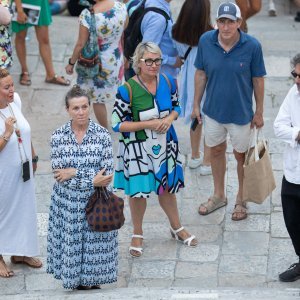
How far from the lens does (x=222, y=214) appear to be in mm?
8078

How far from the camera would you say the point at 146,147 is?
7.16m

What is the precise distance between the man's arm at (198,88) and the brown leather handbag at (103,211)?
1521 millimetres

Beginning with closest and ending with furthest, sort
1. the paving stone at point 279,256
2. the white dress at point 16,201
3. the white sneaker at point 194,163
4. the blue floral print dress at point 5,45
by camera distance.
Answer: the white dress at point 16,201, the paving stone at point 279,256, the white sneaker at point 194,163, the blue floral print dress at point 5,45

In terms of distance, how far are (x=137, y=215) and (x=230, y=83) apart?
1.29 meters

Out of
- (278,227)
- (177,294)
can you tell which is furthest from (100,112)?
(177,294)

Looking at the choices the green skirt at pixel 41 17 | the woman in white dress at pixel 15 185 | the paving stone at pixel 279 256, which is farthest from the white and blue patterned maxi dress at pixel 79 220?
the green skirt at pixel 41 17

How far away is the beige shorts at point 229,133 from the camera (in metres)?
7.66

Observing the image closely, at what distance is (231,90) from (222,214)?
3.96ft

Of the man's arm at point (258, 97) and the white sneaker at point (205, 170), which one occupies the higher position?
the man's arm at point (258, 97)

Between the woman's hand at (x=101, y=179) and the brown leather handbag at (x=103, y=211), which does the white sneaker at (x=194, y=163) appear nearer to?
the brown leather handbag at (x=103, y=211)

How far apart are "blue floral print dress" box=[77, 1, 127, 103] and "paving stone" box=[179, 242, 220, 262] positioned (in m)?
2.30

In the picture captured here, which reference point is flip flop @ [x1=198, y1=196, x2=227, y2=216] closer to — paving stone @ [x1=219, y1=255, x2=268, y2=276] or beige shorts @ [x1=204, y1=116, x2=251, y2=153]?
beige shorts @ [x1=204, y1=116, x2=251, y2=153]

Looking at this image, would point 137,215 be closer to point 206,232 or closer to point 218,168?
point 206,232

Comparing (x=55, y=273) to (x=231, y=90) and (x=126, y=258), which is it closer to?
(x=126, y=258)
